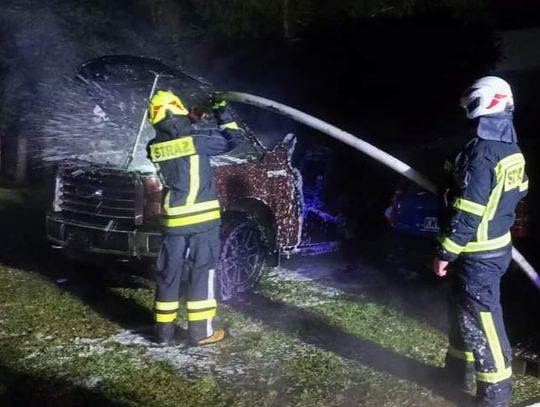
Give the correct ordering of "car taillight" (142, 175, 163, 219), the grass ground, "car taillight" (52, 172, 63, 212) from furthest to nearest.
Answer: "car taillight" (52, 172, 63, 212), "car taillight" (142, 175, 163, 219), the grass ground

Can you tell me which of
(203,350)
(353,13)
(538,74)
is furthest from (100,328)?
(538,74)

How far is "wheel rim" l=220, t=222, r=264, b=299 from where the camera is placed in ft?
22.5

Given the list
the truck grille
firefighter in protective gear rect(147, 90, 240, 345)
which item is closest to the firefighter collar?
firefighter in protective gear rect(147, 90, 240, 345)

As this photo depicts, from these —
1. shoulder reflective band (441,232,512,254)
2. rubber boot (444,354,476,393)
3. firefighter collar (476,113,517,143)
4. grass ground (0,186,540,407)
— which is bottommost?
grass ground (0,186,540,407)

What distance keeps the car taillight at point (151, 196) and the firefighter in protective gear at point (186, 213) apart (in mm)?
516

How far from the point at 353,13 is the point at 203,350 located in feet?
25.3

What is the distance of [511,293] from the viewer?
6730 mm

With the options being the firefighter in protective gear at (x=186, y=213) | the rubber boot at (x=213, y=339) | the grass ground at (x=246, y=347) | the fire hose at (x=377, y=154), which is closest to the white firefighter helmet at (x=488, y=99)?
the fire hose at (x=377, y=154)

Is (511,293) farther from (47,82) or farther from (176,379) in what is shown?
(47,82)

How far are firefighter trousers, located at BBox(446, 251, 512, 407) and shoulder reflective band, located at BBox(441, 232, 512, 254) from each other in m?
0.07

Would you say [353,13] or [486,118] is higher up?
[353,13]

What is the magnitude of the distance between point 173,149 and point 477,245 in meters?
2.33

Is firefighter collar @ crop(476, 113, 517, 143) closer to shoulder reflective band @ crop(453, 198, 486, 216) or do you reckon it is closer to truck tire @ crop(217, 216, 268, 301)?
shoulder reflective band @ crop(453, 198, 486, 216)

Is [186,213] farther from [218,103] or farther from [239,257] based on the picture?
[239,257]
